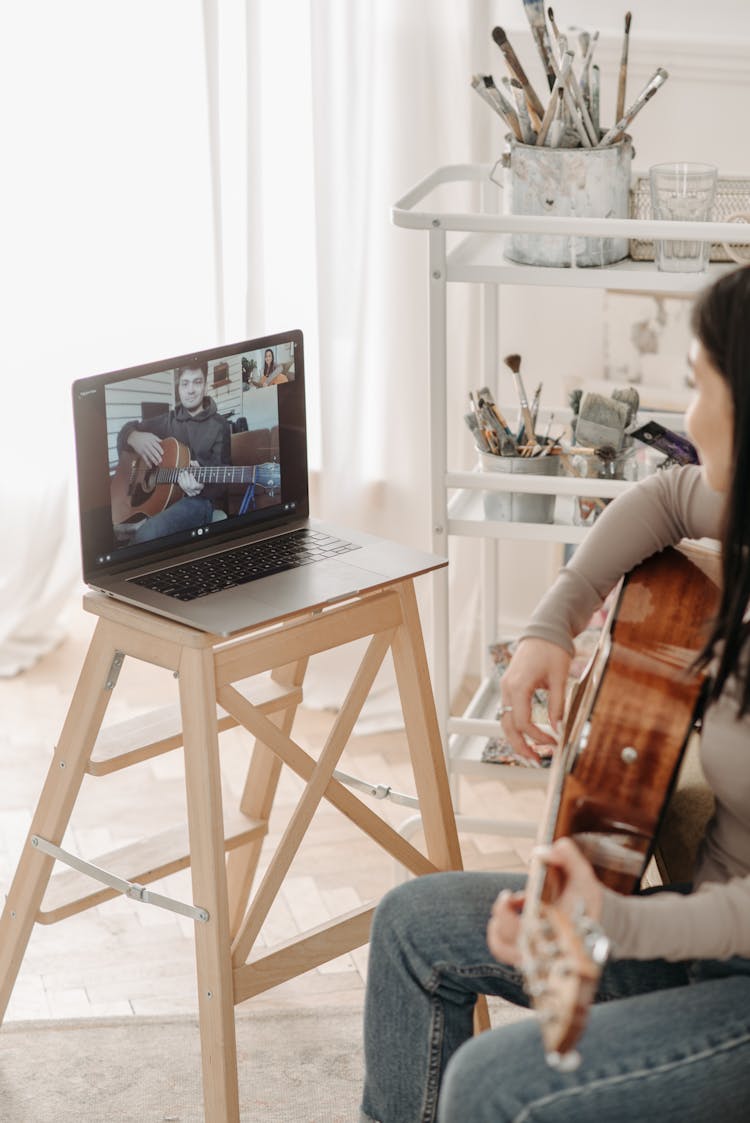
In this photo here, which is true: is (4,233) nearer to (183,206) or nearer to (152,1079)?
(183,206)

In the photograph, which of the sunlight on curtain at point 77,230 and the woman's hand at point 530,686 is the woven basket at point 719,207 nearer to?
the woman's hand at point 530,686

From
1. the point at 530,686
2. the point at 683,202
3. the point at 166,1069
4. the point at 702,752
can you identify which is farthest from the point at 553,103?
the point at 166,1069

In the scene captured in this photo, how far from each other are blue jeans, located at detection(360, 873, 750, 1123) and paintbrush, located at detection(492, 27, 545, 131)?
3.02 feet

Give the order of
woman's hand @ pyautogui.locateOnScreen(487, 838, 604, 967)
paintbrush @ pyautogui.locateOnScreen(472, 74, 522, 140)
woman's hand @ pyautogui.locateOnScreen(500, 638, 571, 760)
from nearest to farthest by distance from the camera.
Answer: woman's hand @ pyautogui.locateOnScreen(487, 838, 604, 967)
woman's hand @ pyautogui.locateOnScreen(500, 638, 571, 760)
paintbrush @ pyautogui.locateOnScreen(472, 74, 522, 140)

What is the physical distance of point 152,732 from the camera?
1.74 metres

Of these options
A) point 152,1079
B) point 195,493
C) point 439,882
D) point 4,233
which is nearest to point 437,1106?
point 439,882

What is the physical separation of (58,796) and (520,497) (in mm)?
717

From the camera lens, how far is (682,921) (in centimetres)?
109

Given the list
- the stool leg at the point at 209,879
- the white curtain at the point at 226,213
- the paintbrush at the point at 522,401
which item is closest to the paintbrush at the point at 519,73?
the paintbrush at the point at 522,401

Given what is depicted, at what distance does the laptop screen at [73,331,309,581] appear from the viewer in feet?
4.84

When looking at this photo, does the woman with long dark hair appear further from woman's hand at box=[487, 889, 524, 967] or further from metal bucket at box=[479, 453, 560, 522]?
metal bucket at box=[479, 453, 560, 522]

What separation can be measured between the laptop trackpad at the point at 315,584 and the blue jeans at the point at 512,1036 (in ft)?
1.00

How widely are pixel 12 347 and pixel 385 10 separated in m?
0.93

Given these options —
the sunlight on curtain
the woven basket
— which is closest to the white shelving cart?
the woven basket
